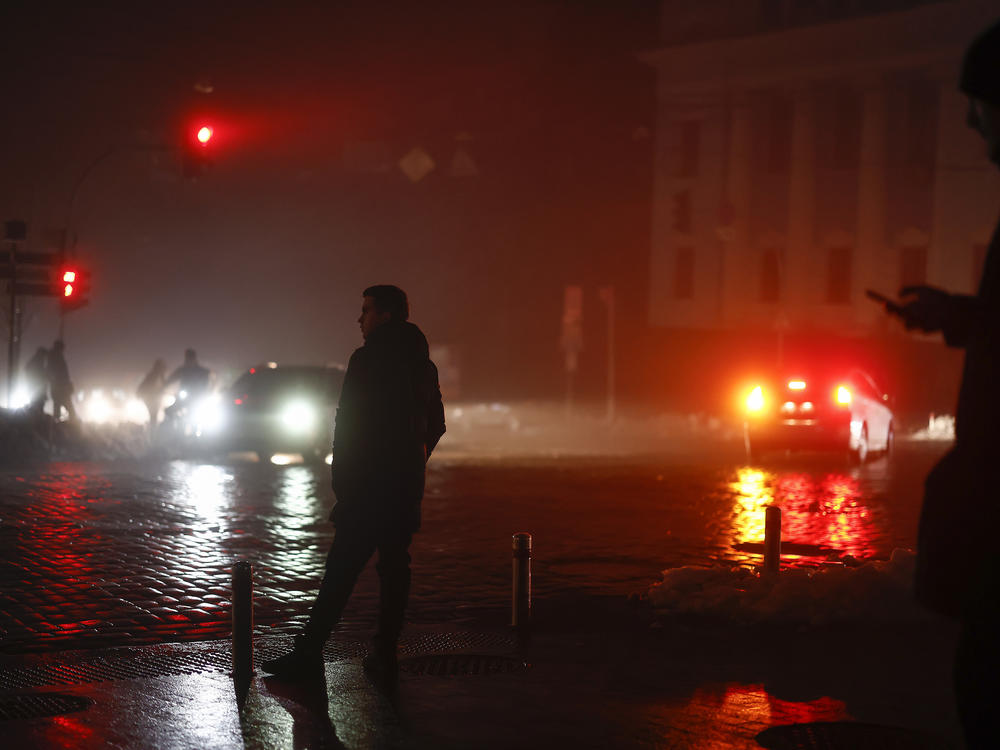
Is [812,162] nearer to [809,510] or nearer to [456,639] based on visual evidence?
[809,510]

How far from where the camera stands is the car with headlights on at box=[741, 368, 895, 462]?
76.3 ft

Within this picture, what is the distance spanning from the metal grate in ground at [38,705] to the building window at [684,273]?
43.9 m

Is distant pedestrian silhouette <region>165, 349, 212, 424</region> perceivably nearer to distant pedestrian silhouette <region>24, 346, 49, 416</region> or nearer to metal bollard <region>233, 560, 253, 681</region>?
distant pedestrian silhouette <region>24, 346, 49, 416</region>

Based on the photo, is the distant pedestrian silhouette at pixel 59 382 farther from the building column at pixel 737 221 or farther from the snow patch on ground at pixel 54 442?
the building column at pixel 737 221

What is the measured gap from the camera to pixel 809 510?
16688 millimetres

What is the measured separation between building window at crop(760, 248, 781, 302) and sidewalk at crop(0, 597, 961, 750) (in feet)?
130

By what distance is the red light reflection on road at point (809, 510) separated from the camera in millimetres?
13984

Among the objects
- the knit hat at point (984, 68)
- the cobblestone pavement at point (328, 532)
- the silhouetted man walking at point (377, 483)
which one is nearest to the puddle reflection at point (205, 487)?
the cobblestone pavement at point (328, 532)

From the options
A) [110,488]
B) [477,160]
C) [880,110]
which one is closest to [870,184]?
[880,110]

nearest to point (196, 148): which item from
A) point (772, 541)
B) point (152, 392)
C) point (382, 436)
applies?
point (152, 392)

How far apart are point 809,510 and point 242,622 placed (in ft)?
34.2

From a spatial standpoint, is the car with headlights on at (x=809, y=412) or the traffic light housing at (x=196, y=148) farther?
the traffic light housing at (x=196, y=148)

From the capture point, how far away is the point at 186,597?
33.4 ft

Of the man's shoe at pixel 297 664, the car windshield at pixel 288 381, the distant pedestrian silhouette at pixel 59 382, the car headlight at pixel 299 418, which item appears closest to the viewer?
the man's shoe at pixel 297 664
